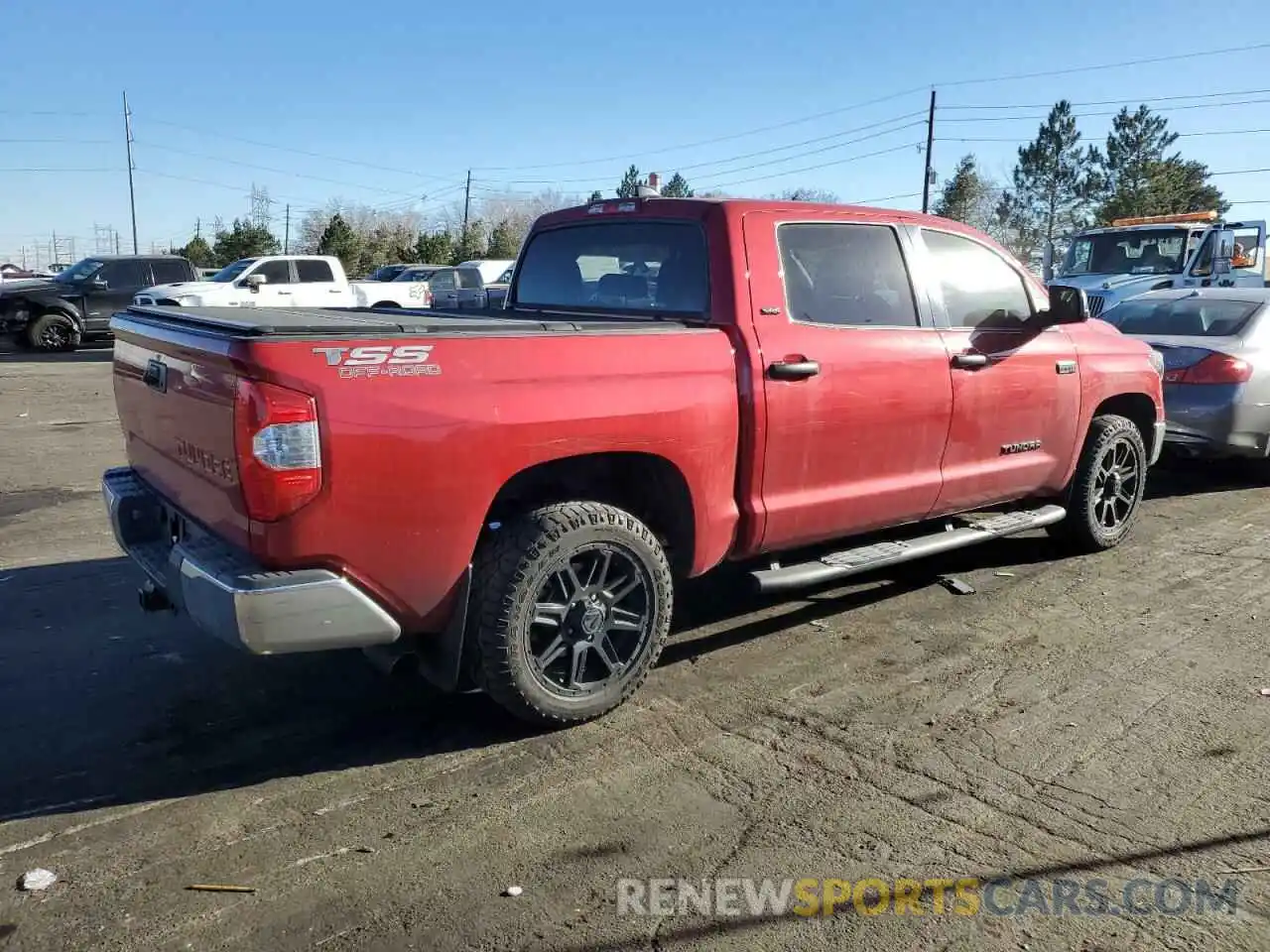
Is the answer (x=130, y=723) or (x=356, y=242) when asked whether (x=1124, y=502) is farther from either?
(x=356, y=242)

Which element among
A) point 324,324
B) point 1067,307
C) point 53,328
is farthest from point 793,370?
point 53,328

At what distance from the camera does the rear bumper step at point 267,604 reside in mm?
3152

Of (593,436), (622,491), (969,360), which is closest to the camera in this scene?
(593,436)

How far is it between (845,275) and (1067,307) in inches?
58.4

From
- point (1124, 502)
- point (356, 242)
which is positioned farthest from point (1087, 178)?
point (1124, 502)

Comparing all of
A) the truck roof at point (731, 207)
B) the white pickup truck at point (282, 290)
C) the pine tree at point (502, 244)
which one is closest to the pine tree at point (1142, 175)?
the pine tree at point (502, 244)

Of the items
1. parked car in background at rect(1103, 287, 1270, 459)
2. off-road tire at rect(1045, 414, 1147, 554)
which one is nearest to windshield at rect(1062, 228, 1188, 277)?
parked car in background at rect(1103, 287, 1270, 459)

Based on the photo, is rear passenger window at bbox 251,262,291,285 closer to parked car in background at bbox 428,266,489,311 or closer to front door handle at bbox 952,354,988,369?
parked car in background at bbox 428,266,489,311

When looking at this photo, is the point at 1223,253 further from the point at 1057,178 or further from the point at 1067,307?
the point at 1057,178

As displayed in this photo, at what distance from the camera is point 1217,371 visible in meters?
8.01

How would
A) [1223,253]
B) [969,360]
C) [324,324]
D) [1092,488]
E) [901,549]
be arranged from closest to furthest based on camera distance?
[324,324] → [901,549] → [969,360] → [1092,488] → [1223,253]

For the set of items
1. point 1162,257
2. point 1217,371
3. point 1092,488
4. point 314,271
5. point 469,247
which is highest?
point 469,247

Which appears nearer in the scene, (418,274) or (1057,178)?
(418,274)

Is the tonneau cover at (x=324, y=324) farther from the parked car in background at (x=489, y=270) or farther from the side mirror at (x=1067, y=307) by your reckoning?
the parked car in background at (x=489, y=270)
